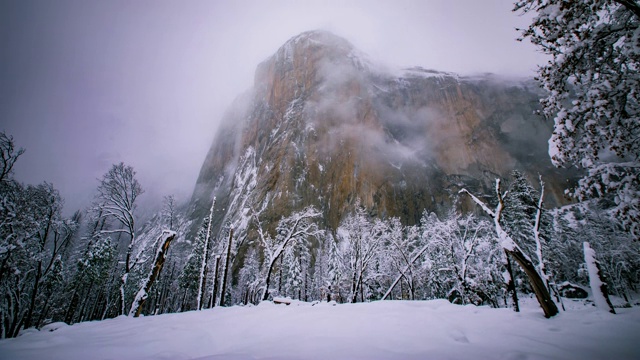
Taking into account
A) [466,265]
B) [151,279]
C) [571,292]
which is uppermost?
[466,265]

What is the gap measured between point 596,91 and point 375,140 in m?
121

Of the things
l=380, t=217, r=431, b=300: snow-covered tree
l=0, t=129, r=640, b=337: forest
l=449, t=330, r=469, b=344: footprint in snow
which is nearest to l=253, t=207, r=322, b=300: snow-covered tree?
l=0, t=129, r=640, b=337: forest

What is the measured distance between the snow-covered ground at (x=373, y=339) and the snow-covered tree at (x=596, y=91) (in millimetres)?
2958

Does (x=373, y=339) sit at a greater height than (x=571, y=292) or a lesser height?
greater

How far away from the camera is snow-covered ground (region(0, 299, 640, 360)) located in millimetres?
3760

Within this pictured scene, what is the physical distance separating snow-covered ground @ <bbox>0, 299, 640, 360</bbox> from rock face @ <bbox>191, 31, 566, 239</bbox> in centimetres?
8323

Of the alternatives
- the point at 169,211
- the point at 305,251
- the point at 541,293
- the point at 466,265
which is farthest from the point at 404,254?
the point at 305,251

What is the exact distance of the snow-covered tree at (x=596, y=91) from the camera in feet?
18.5

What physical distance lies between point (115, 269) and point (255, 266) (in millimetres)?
23244

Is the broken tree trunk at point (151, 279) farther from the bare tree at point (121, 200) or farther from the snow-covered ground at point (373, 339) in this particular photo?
the snow-covered ground at point (373, 339)

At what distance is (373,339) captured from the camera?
449 centimetres

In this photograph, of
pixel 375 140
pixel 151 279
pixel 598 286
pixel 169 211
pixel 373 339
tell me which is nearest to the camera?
pixel 373 339

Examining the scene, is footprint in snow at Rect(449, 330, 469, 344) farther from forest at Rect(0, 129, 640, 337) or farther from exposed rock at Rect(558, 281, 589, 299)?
exposed rock at Rect(558, 281, 589, 299)

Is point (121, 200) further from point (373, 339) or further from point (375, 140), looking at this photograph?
point (375, 140)
